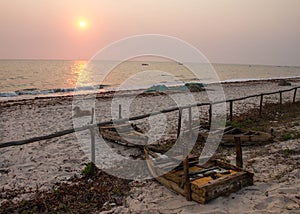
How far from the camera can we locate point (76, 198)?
5238mm

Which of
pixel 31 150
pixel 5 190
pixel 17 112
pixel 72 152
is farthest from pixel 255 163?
pixel 17 112

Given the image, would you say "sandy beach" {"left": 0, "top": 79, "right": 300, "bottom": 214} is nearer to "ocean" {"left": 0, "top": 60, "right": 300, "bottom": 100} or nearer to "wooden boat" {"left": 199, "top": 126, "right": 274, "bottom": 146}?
"wooden boat" {"left": 199, "top": 126, "right": 274, "bottom": 146}

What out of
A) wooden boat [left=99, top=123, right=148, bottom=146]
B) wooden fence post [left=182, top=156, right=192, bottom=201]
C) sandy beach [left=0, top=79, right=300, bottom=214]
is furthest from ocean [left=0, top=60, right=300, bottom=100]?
wooden fence post [left=182, top=156, right=192, bottom=201]

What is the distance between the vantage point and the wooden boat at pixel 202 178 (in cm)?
457

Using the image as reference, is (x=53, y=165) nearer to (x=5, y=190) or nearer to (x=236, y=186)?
(x=5, y=190)

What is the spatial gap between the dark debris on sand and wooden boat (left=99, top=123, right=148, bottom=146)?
2.36 m

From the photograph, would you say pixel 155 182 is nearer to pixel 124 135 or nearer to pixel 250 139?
pixel 124 135

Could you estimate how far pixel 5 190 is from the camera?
5.74 m

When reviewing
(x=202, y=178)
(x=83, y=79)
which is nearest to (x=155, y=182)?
(x=202, y=178)

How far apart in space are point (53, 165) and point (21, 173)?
805mm

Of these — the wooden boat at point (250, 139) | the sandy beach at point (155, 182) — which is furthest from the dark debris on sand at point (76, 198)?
the wooden boat at point (250, 139)

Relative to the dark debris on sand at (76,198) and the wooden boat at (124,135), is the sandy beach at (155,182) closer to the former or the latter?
the dark debris on sand at (76,198)

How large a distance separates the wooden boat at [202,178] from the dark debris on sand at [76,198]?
883 mm

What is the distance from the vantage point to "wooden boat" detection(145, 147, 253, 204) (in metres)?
4.57
